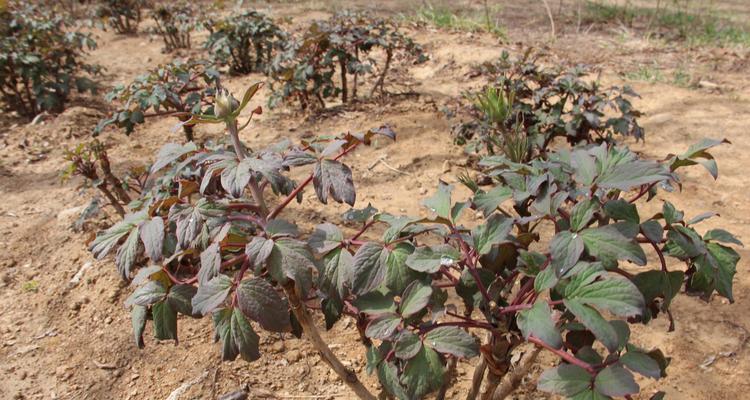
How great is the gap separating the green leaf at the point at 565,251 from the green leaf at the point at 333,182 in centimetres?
37

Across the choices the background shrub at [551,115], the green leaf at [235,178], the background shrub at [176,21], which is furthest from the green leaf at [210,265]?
the background shrub at [176,21]

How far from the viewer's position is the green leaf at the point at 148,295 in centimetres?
101

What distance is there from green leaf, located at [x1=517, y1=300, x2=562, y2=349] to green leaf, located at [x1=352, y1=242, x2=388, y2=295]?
9.7 inches

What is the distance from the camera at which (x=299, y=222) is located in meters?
2.67

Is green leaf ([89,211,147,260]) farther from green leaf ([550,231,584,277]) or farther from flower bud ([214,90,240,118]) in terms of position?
green leaf ([550,231,584,277])

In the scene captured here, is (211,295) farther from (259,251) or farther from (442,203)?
(442,203)

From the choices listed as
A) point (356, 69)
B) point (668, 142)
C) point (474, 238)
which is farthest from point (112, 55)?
point (474, 238)

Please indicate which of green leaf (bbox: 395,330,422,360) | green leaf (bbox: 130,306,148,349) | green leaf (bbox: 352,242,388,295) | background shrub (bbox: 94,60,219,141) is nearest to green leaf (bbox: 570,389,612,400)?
green leaf (bbox: 395,330,422,360)

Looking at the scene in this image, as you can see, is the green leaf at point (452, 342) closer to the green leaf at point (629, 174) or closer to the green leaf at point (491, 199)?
the green leaf at point (491, 199)

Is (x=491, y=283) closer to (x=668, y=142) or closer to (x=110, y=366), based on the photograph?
(x=110, y=366)

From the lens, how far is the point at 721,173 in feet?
9.92

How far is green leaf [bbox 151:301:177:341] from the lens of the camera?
1.02 metres

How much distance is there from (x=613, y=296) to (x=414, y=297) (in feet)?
1.04

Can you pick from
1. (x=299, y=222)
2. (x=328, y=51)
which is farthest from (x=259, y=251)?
(x=328, y=51)
